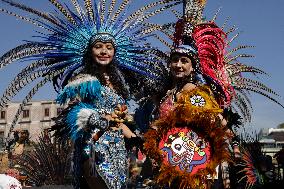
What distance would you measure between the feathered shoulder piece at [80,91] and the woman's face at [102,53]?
0.79 ft

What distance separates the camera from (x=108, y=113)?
159 inches

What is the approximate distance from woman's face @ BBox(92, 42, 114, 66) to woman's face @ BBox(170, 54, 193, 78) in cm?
57

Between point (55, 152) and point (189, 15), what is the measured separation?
11.8 feet

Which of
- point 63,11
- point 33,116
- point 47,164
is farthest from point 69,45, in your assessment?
point 33,116

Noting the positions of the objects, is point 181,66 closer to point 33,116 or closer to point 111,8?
point 111,8

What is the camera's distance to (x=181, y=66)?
428 centimetres

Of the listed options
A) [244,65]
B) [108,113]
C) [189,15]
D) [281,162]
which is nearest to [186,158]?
[108,113]

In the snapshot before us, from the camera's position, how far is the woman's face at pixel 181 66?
427 centimetres

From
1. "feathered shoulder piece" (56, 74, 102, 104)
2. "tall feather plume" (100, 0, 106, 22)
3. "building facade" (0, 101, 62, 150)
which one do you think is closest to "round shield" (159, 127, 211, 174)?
"feathered shoulder piece" (56, 74, 102, 104)

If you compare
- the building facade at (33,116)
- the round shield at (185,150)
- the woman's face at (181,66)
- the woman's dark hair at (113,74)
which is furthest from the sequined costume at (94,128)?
the building facade at (33,116)

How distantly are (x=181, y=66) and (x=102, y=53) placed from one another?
70cm

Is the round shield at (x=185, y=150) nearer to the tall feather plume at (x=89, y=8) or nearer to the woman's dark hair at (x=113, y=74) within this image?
the woman's dark hair at (x=113, y=74)

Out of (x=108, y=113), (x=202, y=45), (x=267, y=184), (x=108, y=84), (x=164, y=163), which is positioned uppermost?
(x=202, y=45)

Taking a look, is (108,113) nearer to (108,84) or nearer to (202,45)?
→ (108,84)
